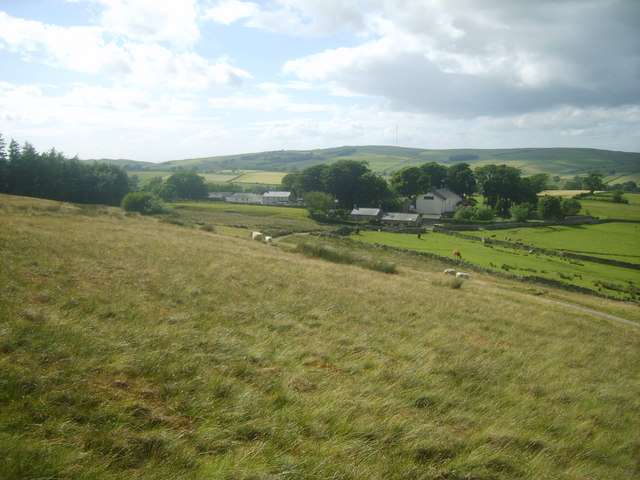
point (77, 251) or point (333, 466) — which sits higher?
point (77, 251)

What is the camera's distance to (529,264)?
148 ft

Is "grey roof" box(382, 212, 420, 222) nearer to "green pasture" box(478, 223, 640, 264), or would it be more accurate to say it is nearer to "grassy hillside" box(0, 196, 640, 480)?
"green pasture" box(478, 223, 640, 264)

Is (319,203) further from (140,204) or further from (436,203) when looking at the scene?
(140,204)

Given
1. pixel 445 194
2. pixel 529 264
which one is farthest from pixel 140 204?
pixel 445 194

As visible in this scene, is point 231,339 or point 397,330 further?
point 397,330

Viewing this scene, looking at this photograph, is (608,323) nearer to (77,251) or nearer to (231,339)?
(231,339)

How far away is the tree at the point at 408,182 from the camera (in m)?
116

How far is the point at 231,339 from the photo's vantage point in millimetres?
7875

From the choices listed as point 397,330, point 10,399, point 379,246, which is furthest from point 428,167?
point 10,399

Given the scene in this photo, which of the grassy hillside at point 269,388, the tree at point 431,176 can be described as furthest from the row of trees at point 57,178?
the tree at point 431,176

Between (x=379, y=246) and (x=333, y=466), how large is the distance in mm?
48511

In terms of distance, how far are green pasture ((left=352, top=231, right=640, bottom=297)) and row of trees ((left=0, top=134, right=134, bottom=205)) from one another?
52.9 meters

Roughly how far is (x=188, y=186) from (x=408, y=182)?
7182 centimetres

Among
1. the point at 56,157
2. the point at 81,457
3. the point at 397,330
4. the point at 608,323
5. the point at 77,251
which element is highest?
the point at 56,157
